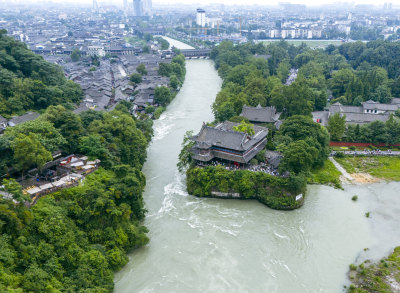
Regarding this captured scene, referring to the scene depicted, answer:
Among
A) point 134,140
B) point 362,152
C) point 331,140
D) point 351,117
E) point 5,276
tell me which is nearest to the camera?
point 5,276

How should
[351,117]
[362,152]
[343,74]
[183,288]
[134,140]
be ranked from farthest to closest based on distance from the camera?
[343,74]
[351,117]
[362,152]
[134,140]
[183,288]

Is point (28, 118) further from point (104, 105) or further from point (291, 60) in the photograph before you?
point (291, 60)

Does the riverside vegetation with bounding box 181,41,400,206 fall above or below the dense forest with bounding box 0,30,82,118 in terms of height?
below

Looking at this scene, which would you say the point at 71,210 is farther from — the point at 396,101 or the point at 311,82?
the point at 396,101

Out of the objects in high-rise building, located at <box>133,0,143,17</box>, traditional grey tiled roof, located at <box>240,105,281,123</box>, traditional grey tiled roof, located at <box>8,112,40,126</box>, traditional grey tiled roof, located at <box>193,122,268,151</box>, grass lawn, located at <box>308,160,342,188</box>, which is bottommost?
grass lawn, located at <box>308,160,342,188</box>

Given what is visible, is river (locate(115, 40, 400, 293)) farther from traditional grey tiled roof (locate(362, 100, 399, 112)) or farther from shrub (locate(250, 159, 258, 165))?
traditional grey tiled roof (locate(362, 100, 399, 112))

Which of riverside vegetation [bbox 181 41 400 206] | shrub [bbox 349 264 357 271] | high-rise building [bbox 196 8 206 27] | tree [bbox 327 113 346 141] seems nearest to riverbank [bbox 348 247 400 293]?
shrub [bbox 349 264 357 271]

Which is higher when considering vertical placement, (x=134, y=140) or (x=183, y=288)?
(x=134, y=140)

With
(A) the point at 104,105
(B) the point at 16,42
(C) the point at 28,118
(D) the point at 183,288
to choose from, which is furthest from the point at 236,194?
(B) the point at 16,42
